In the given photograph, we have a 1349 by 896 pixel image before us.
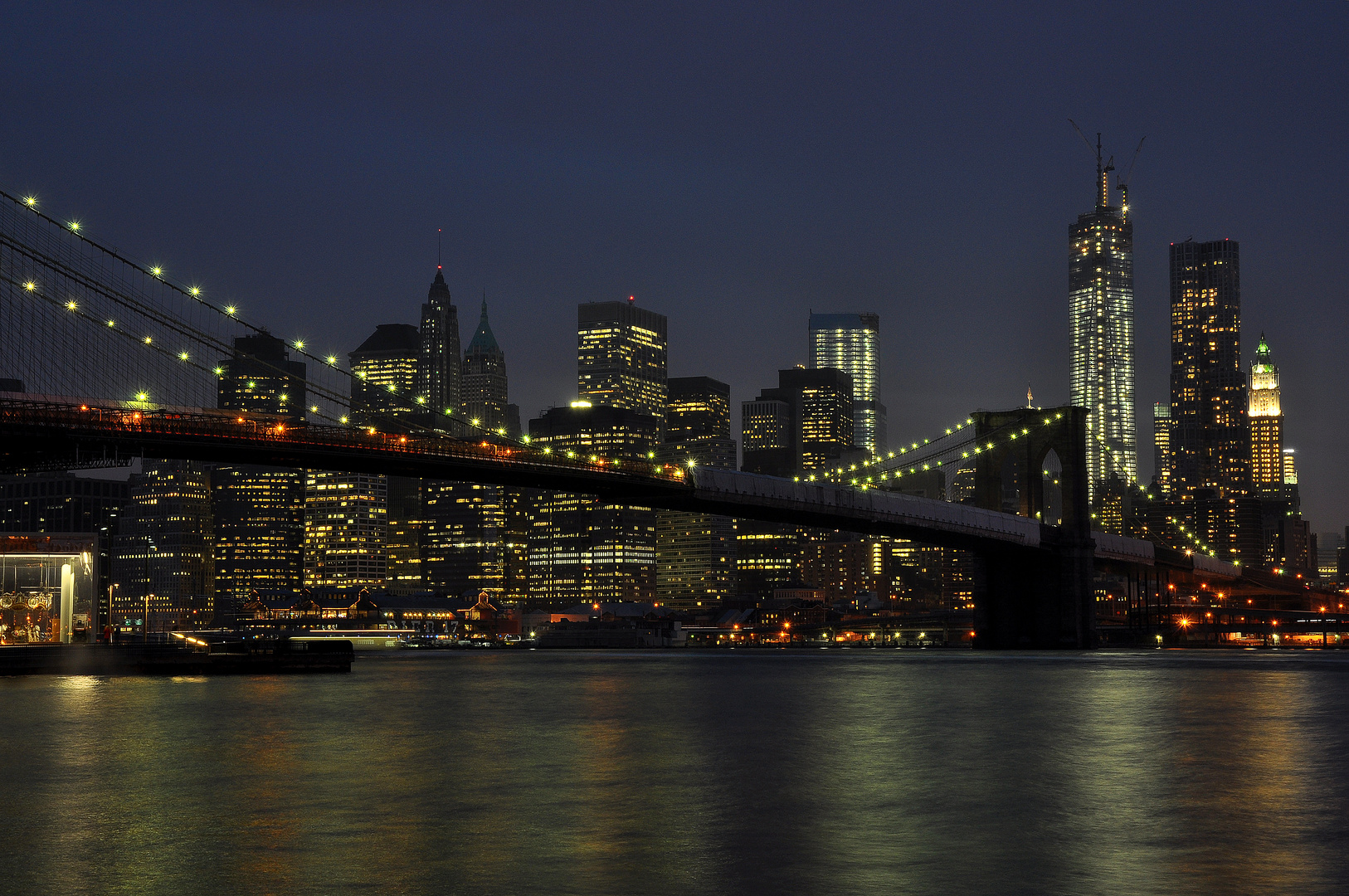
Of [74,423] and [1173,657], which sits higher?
[74,423]

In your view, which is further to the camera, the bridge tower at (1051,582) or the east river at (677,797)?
the bridge tower at (1051,582)

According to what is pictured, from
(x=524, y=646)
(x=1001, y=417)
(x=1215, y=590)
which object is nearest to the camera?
(x=1001, y=417)

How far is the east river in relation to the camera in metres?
13.9

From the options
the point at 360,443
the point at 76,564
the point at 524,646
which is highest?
the point at 360,443

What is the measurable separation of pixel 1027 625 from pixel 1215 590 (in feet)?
286

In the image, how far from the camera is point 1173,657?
89438mm

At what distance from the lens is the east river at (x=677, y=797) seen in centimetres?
1389

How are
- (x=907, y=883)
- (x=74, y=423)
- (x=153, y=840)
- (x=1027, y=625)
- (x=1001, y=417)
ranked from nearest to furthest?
(x=907, y=883) < (x=153, y=840) < (x=74, y=423) < (x=1027, y=625) < (x=1001, y=417)

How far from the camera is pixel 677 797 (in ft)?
63.2

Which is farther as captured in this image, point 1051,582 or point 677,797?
point 1051,582

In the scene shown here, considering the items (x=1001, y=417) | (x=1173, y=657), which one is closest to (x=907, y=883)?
(x=1173, y=657)

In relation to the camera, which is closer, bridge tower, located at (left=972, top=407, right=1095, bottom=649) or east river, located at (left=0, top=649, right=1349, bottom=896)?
east river, located at (left=0, top=649, right=1349, bottom=896)

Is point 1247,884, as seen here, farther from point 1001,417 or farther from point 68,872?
point 1001,417

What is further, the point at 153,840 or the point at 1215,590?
the point at 1215,590
